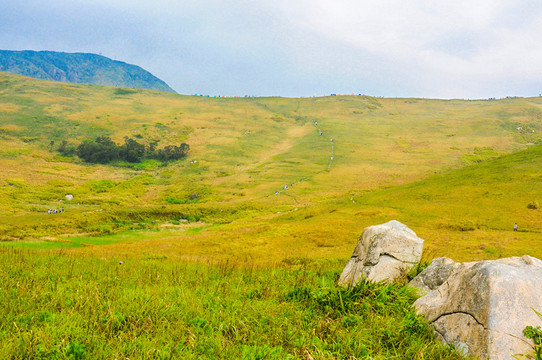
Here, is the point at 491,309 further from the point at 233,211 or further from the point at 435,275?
the point at 233,211

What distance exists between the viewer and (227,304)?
6.43 metres

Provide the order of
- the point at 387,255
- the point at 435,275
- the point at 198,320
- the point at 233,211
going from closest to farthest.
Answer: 1. the point at 198,320
2. the point at 435,275
3. the point at 387,255
4. the point at 233,211

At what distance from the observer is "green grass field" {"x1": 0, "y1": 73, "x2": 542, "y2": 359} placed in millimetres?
5293

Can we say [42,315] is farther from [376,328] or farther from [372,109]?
[372,109]

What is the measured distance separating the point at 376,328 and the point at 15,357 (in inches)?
222

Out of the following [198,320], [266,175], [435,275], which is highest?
[198,320]

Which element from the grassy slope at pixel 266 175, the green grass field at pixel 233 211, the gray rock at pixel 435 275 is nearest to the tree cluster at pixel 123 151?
the green grass field at pixel 233 211

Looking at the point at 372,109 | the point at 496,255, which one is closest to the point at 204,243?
the point at 496,255

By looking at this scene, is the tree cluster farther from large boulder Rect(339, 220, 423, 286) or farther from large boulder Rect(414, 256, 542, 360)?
large boulder Rect(414, 256, 542, 360)

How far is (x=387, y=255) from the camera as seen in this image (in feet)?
34.5

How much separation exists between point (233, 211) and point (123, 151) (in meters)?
66.7

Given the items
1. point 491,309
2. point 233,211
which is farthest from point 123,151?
point 491,309

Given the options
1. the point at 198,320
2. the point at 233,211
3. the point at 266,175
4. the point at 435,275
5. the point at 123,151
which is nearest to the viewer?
the point at 198,320

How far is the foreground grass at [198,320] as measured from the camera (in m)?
4.56
